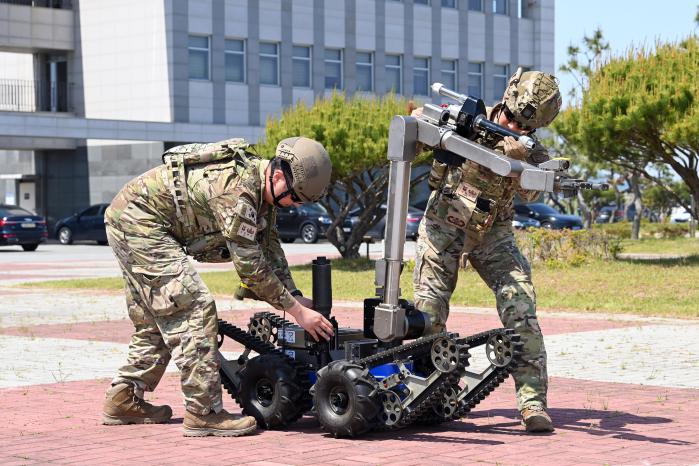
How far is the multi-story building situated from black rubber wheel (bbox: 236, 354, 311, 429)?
136 ft

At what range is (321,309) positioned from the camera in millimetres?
7312

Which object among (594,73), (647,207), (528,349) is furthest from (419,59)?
(528,349)

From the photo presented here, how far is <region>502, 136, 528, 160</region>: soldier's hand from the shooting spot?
7.12 metres

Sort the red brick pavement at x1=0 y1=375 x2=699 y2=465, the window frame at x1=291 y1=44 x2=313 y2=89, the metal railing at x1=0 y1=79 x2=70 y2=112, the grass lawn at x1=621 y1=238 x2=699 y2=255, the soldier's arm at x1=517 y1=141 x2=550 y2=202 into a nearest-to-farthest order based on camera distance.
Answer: the red brick pavement at x1=0 y1=375 x2=699 y2=465 → the soldier's arm at x1=517 y1=141 x2=550 y2=202 → the grass lawn at x1=621 y1=238 x2=699 y2=255 → the metal railing at x1=0 y1=79 x2=70 y2=112 → the window frame at x1=291 y1=44 x2=313 y2=89

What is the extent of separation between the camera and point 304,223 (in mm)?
44219

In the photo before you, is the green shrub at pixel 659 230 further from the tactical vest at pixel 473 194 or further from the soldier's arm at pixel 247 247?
the soldier's arm at pixel 247 247

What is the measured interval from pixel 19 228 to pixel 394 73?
2633 centimetres

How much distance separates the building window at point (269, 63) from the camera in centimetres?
5519

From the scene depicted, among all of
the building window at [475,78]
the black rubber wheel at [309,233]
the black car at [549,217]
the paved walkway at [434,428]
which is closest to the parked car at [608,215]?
the building window at [475,78]

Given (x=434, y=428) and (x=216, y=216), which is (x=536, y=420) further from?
(x=216, y=216)

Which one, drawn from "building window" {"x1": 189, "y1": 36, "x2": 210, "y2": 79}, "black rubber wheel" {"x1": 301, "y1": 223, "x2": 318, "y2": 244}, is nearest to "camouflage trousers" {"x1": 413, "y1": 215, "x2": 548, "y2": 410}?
"black rubber wheel" {"x1": 301, "y1": 223, "x2": 318, "y2": 244}

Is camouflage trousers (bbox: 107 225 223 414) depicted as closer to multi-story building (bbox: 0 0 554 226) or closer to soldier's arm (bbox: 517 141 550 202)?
soldier's arm (bbox: 517 141 550 202)

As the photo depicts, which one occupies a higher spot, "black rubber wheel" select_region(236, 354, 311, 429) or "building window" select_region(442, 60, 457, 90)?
"building window" select_region(442, 60, 457, 90)

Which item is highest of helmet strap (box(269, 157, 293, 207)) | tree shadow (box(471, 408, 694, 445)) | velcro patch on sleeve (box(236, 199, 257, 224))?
helmet strap (box(269, 157, 293, 207))
